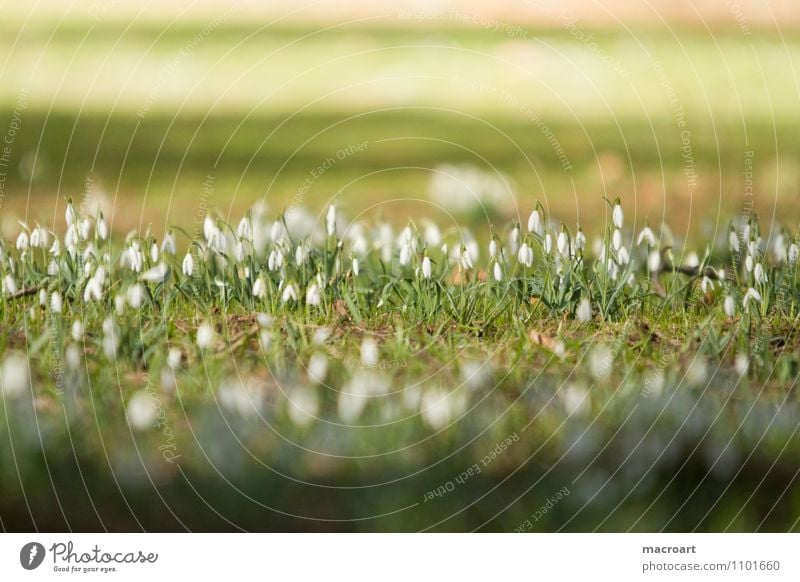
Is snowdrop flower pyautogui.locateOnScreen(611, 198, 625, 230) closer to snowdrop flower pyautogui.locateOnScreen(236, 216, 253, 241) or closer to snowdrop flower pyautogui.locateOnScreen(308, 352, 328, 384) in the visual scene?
snowdrop flower pyautogui.locateOnScreen(308, 352, 328, 384)

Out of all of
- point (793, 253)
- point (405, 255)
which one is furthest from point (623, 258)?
point (405, 255)

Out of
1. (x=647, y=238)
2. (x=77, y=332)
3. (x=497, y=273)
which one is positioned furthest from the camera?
(x=647, y=238)

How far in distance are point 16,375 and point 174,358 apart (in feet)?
1.38

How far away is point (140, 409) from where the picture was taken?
98.5 inches

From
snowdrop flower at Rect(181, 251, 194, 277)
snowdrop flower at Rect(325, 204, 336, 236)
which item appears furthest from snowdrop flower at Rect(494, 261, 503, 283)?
snowdrop flower at Rect(181, 251, 194, 277)

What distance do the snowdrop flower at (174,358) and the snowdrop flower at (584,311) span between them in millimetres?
1081

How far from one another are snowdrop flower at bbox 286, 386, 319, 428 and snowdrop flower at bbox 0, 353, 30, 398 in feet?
2.28

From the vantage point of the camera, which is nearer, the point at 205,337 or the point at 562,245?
the point at 205,337

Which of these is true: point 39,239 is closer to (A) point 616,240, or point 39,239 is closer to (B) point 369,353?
(B) point 369,353

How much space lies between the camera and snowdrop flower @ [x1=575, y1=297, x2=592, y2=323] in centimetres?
259

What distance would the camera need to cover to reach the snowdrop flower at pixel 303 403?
252 centimetres

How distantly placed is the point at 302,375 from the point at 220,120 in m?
0.81

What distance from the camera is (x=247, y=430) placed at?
2537 mm
